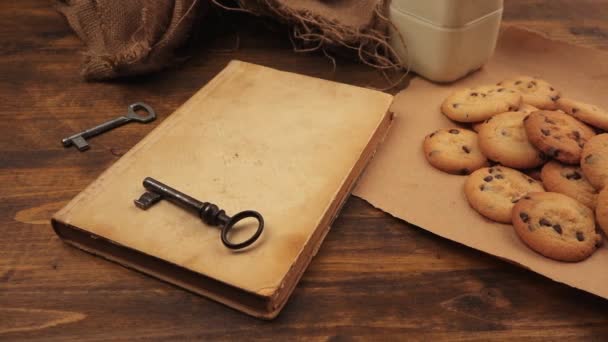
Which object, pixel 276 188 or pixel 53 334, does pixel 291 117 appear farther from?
pixel 53 334

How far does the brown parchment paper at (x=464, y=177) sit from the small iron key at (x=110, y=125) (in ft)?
1.36

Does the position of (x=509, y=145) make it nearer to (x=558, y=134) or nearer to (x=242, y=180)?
(x=558, y=134)

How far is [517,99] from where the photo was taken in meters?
0.85

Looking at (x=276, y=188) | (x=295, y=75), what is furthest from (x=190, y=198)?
(x=295, y=75)

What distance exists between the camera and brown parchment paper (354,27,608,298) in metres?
0.65

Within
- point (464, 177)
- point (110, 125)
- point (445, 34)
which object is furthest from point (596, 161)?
point (110, 125)

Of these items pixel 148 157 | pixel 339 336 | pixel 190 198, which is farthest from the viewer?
pixel 148 157

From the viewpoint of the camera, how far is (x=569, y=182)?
2.32 ft

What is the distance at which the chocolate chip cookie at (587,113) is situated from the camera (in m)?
0.76

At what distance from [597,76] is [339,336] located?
76 centimetres

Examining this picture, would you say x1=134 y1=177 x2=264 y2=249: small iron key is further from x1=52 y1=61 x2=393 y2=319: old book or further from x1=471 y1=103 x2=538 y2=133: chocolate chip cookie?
x1=471 y1=103 x2=538 y2=133: chocolate chip cookie

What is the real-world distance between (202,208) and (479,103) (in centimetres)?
49

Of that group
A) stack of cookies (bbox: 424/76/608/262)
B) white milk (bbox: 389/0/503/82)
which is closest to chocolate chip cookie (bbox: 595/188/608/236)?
stack of cookies (bbox: 424/76/608/262)

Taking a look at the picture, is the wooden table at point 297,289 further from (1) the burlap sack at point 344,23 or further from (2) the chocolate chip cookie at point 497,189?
(1) the burlap sack at point 344,23
